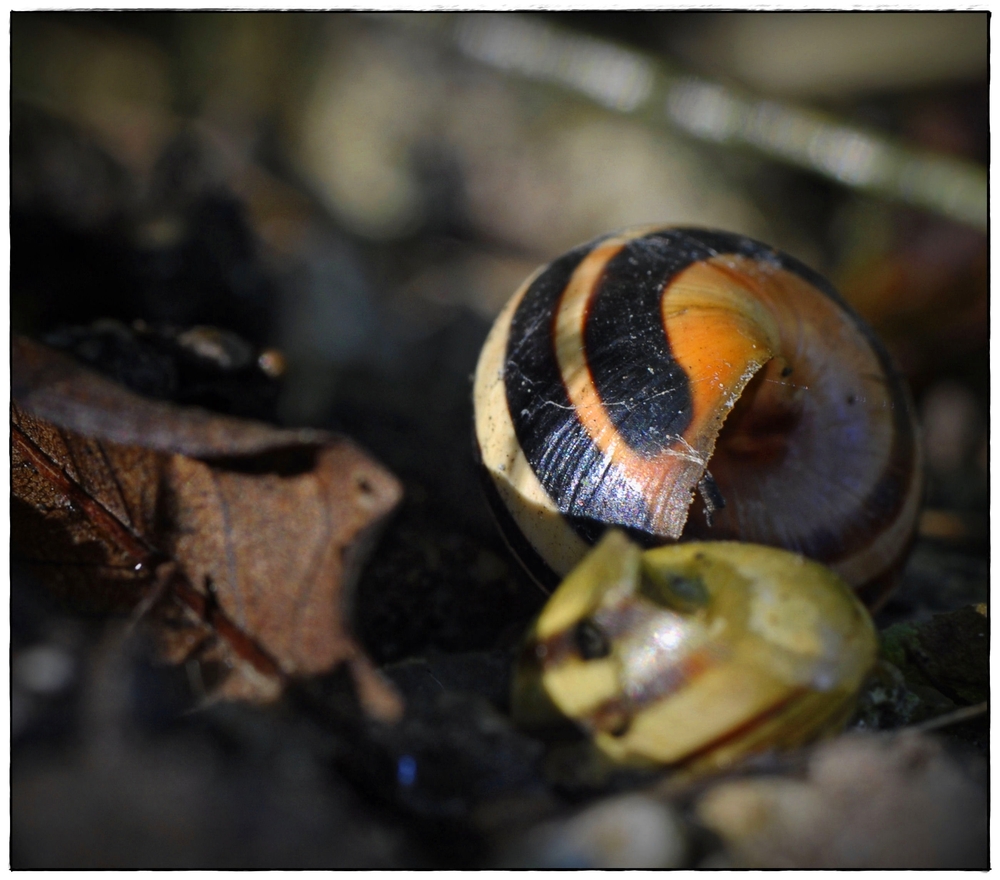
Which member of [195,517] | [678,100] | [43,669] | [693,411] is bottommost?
[43,669]

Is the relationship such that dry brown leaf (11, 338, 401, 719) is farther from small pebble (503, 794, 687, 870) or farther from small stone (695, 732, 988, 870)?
small stone (695, 732, 988, 870)

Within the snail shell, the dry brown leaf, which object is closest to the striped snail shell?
the snail shell

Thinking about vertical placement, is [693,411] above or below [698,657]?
above

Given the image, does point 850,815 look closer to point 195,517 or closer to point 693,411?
point 693,411

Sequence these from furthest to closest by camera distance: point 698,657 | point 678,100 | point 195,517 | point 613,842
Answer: point 678,100 < point 195,517 < point 698,657 < point 613,842

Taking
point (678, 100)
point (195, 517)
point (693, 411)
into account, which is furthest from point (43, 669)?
point (678, 100)

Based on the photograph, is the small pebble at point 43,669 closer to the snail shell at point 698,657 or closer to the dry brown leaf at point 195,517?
the dry brown leaf at point 195,517

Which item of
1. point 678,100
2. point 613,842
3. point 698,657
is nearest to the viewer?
point 613,842

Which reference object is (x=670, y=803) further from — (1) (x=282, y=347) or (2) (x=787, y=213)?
(2) (x=787, y=213)
